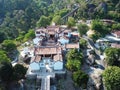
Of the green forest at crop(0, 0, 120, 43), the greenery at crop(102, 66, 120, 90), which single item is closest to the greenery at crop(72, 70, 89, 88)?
the greenery at crop(102, 66, 120, 90)

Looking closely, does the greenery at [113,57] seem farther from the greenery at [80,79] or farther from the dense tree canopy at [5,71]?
the dense tree canopy at [5,71]

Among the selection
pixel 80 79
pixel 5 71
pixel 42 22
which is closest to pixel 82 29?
pixel 42 22

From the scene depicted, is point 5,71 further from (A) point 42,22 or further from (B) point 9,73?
(A) point 42,22

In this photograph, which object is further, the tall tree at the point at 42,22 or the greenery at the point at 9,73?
the tall tree at the point at 42,22

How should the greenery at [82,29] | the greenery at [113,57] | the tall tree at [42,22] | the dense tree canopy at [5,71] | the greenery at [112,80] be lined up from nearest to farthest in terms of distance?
the greenery at [112,80] → the dense tree canopy at [5,71] → the greenery at [113,57] → the greenery at [82,29] → the tall tree at [42,22]

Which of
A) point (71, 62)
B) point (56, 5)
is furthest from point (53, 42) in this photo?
point (56, 5)

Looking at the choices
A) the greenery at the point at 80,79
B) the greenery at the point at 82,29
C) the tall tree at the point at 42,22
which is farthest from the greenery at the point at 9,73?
the tall tree at the point at 42,22

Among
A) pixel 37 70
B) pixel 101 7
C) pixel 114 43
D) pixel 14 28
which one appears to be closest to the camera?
pixel 37 70

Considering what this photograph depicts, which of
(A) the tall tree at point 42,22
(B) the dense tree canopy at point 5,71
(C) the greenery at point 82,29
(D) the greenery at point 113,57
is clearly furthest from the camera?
(A) the tall tree at point 42,22

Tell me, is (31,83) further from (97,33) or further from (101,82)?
(97,33)
